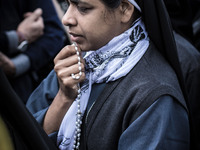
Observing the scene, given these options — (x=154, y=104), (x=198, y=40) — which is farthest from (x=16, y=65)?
(x=198, y=40)

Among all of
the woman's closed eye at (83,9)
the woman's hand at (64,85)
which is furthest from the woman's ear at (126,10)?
the woman's hand at (64,85)

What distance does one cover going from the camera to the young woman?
1497mm

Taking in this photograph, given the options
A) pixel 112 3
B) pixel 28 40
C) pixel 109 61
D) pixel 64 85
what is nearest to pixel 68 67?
pixel 64 85

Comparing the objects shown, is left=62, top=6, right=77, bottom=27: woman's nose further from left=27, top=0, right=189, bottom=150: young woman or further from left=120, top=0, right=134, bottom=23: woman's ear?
left=120, top=0, right=134, bottom=23: woman's ear

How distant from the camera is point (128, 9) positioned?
5.41 feet

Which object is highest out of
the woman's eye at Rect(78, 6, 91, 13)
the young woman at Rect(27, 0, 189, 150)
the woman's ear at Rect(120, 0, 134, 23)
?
the woman's eye at Rect(78, 6, 91, 13)

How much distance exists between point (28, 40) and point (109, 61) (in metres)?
1.23

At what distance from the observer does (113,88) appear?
5.37 feet

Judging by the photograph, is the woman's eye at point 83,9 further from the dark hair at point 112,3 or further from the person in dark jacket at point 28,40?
the person in dark jacket at point 28,40

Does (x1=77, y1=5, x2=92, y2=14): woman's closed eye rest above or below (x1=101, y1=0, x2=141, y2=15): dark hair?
above

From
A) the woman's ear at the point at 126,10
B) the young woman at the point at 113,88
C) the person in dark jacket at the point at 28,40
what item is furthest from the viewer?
the person in dark jacket at the point at 28,40

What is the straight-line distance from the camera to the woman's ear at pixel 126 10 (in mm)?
1630

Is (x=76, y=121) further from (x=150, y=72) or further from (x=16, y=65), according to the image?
(x=16, y=65)

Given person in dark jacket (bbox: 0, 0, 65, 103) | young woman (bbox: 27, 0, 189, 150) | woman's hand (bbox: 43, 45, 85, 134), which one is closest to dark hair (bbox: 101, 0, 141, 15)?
young woman (bbox: 27, 0, 189, 150)
